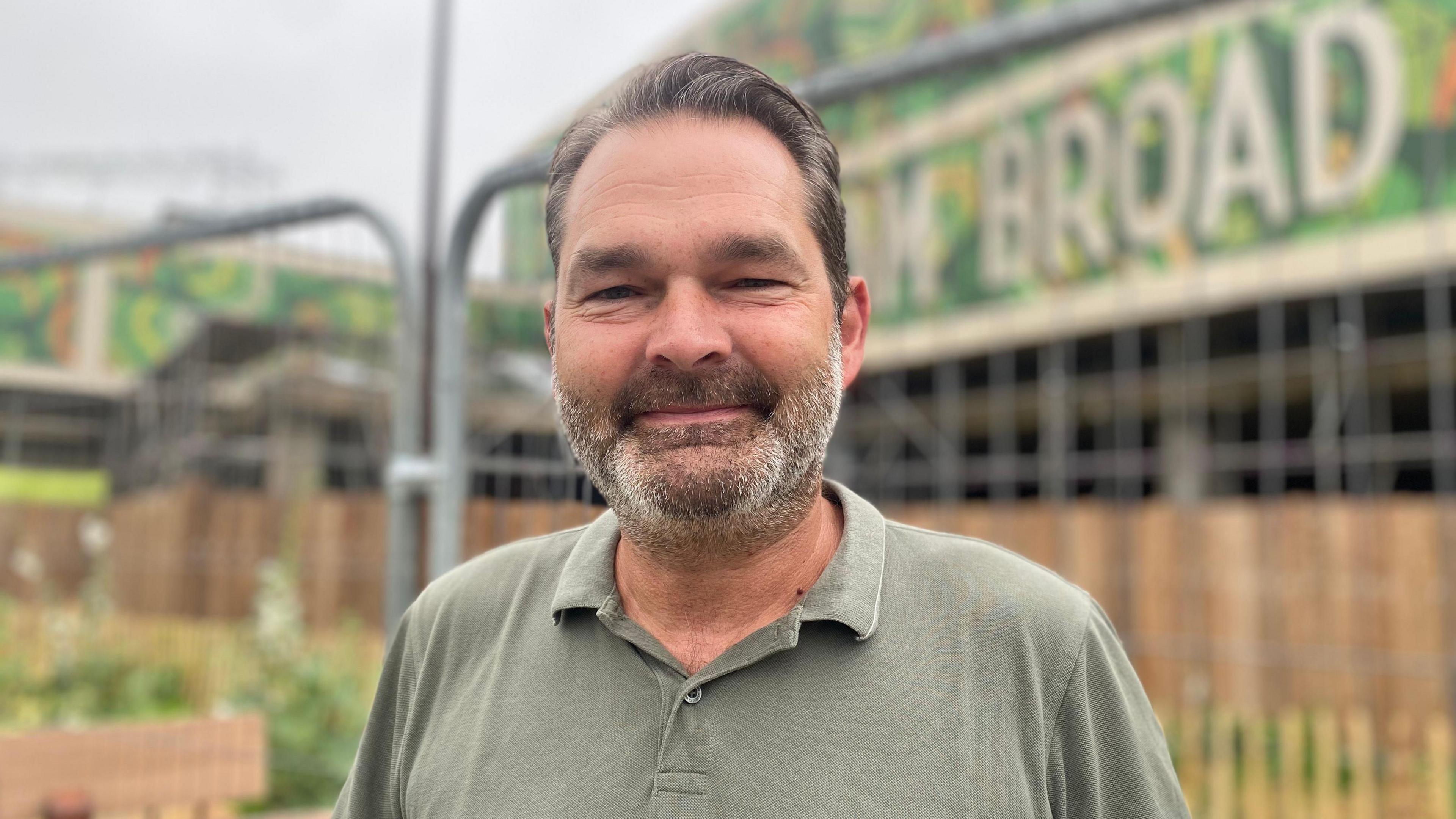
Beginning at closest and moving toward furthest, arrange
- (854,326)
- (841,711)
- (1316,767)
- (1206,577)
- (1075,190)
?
1. (841,711)
2. (854,326)
3. (1316,767)
4. (1206,577)
5. (1075,190)

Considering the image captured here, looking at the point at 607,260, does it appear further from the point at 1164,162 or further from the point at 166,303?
the point at 166,303

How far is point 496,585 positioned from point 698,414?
0.47 m

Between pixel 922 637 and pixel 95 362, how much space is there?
104 ft

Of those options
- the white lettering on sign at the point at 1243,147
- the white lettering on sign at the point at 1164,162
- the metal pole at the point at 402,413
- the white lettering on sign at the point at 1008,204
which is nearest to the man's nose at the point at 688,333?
the metal pole at the point at 402,413

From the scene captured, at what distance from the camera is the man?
1288mm

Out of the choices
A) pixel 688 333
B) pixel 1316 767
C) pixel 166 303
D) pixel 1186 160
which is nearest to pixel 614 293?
pixel 688 333

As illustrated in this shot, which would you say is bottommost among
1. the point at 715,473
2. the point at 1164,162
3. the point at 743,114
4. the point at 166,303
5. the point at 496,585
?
the point at 496,585

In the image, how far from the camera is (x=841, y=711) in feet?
4.26

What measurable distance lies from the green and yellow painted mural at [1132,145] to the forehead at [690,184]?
28.1 ft

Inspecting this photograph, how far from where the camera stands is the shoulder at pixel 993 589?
1.37m

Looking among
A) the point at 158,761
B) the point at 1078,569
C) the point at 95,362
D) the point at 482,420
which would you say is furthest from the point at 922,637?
the point at 95,362

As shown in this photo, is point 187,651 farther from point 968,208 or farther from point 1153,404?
point 1153,404

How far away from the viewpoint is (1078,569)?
828 cm

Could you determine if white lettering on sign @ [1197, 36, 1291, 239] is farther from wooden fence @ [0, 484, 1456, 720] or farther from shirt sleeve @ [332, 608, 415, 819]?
shirt sleeve @ [332, 608, 415, 819]
